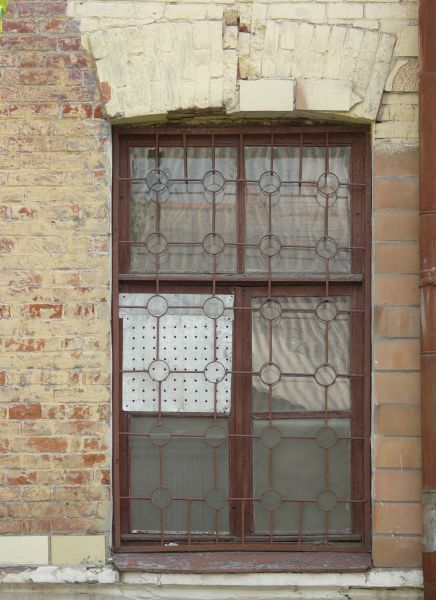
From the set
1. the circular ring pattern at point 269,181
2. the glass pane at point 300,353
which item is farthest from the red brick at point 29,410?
the circular ring pattern at point 269,181

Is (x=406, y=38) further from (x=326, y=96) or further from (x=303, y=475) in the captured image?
(x=303, y=475)

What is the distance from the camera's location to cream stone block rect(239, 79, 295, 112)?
4031 mm

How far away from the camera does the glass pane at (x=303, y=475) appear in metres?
4.17

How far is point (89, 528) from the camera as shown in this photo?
13.3ft

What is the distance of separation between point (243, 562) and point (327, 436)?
0.71 m

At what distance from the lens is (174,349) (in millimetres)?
4188

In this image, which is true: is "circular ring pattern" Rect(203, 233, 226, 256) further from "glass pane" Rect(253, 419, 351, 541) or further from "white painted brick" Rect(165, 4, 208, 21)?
"white painted brick" Rect(165, 4, 208, 21)

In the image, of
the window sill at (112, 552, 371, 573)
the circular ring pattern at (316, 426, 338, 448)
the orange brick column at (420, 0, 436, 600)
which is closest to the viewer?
the orange brick column at (420, 0, 436, 600)

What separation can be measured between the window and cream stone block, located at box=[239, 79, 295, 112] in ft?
0.59

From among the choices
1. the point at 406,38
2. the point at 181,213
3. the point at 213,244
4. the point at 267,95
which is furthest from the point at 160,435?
the point at 406,38

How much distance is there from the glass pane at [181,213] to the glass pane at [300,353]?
0.35 meters

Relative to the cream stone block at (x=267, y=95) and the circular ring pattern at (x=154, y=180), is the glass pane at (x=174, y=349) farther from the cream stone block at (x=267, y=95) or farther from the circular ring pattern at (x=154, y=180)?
the cream stone block at (x=267, y=95)

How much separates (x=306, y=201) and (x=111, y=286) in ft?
3.37

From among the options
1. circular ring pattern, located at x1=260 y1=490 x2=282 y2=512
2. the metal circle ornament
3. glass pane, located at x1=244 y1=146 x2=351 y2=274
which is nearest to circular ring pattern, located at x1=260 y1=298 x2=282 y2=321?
glass pane, located at x1=244 y1=146 x2=351 y2=274
